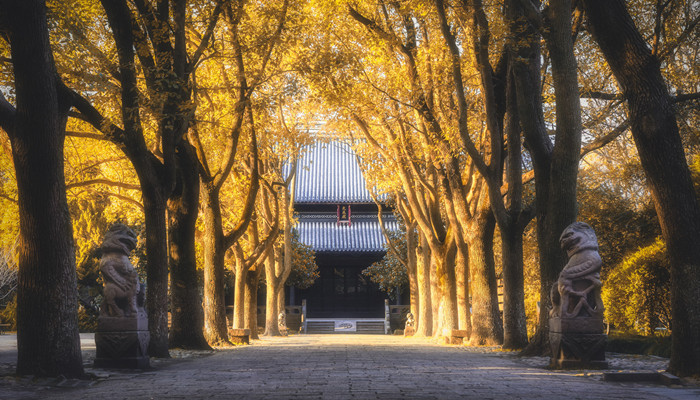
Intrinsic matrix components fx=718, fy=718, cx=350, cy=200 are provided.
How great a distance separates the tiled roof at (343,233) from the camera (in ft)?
139

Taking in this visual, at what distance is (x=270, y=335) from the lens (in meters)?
31.8

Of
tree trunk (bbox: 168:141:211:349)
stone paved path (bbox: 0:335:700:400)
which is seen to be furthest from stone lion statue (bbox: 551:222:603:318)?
tree trunk (bbox: 168:141:211:349)

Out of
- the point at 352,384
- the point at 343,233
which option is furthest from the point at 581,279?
the point at 343,233

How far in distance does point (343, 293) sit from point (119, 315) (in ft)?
112

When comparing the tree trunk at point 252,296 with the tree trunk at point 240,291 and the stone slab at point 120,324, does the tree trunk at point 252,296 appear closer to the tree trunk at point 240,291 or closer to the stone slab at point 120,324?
the tree trunk at point 240,291


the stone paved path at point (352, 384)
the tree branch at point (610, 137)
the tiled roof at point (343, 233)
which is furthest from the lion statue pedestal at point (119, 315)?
the tiled roof at point (343, 233)

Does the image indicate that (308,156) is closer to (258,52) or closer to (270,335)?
(270,335)

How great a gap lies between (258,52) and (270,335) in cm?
1721

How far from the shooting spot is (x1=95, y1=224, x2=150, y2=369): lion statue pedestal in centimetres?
1123

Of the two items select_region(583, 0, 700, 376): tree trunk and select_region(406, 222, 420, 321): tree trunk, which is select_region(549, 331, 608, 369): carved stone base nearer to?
select_region(583, 0, 700, 376): tree trunk

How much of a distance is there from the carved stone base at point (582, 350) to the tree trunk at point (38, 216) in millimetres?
6835

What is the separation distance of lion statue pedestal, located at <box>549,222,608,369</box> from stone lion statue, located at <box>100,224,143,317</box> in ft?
21.6

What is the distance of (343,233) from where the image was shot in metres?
44.2

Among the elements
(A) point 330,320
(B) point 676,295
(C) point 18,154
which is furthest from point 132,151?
(A) point 330,320
